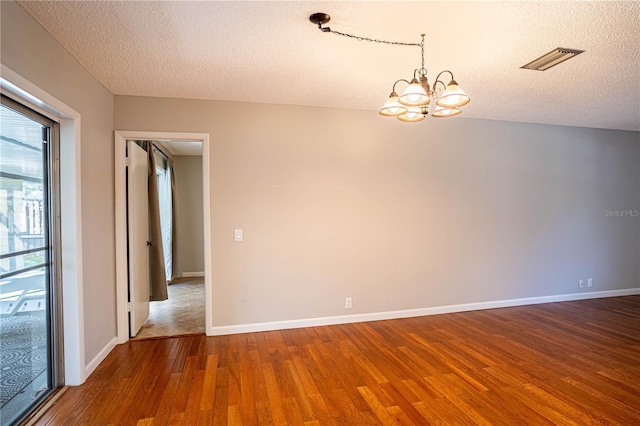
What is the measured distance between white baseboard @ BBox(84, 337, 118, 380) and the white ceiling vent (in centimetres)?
435

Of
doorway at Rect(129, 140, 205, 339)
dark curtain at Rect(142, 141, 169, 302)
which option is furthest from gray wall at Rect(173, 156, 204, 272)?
dark curtain at Rect(142, 141, 169, 302)

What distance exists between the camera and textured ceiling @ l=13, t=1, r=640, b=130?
1.91m

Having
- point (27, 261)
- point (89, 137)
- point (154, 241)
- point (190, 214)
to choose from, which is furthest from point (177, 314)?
point (190, 214)

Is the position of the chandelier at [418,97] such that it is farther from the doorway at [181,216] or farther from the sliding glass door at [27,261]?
the doorway at [181,216]

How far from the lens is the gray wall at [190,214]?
21.9 feet

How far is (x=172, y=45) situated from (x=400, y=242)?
3.06m

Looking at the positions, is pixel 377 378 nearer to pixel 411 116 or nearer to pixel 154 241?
pixel 411 116

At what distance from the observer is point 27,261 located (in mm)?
2051

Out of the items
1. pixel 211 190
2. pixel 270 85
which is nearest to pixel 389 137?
pixel 270 85

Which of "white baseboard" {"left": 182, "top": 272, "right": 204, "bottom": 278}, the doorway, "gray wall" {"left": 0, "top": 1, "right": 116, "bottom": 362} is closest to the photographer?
"gray wall" {"left": 0, "top": 1, "right": 116, "bottom": 362}

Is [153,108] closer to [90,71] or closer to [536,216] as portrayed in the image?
[90,71]

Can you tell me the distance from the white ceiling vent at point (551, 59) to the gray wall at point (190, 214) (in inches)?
233

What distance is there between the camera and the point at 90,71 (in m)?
2.66

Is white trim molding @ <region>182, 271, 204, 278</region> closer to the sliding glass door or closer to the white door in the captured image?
the white door
